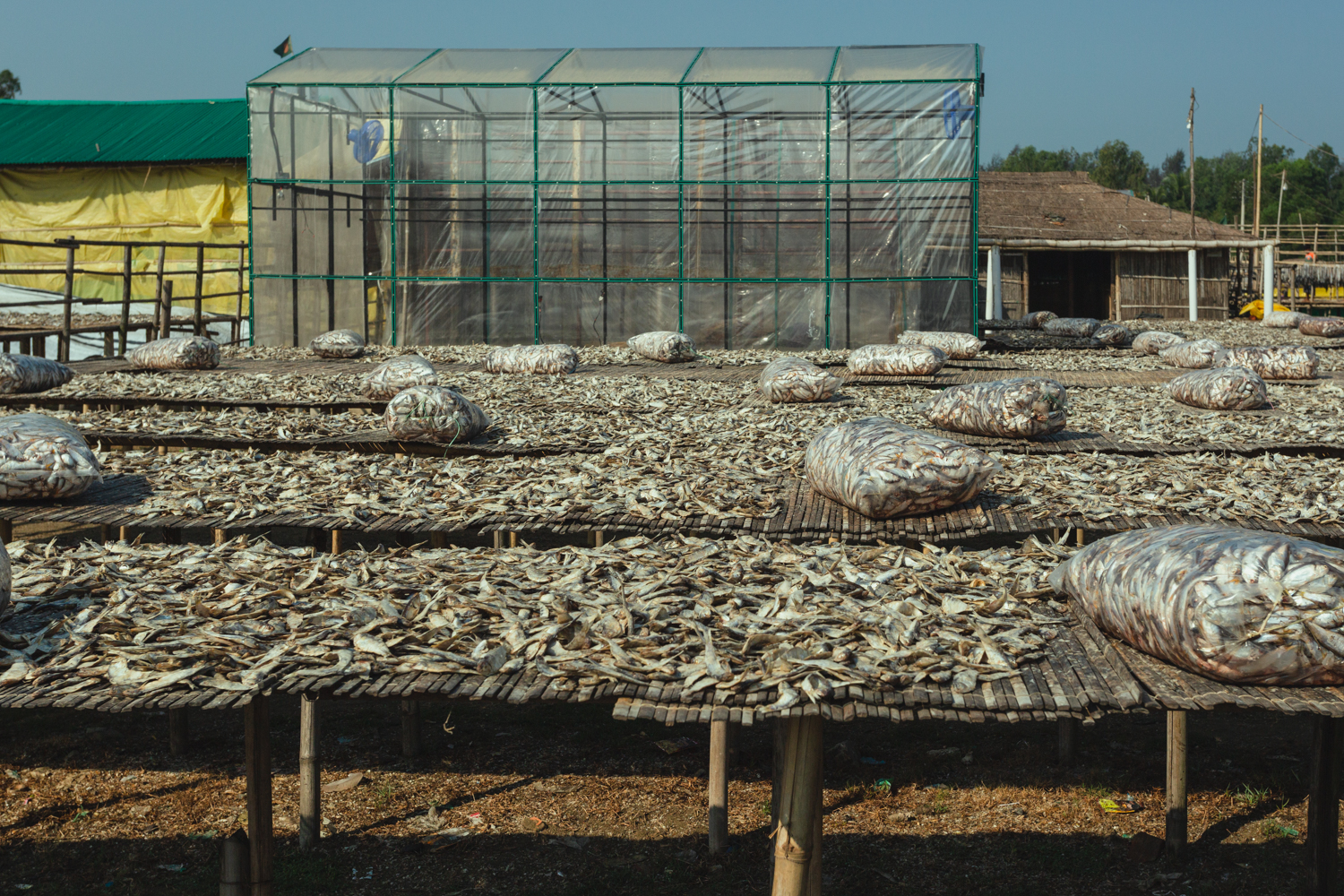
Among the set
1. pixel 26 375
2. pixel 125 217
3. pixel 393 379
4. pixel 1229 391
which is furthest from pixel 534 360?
pixel 125 217

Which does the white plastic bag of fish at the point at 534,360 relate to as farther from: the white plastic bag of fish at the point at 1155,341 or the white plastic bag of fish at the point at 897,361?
the white plastic bag of fish at the point at 1155,341

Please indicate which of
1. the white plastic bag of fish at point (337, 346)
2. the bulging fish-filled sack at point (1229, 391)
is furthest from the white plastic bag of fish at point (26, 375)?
the bulging fish-filled sack at point (1229, 391)

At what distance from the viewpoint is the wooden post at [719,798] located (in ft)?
14.4

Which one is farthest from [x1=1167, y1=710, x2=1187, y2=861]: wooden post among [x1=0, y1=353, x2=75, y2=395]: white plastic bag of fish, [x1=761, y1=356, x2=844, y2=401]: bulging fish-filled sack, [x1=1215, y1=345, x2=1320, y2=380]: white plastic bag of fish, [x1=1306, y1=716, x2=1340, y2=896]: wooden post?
[x1=0, y1=353, x2=75, y2=395]: white plastic bag of fish

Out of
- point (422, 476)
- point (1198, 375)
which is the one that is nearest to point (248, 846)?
point (422, 476)

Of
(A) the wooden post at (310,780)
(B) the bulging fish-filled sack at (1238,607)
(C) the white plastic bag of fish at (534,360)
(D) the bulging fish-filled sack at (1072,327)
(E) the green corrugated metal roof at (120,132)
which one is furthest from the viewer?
(E) the green corrugated metal roof at (120,132)

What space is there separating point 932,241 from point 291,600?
583 inches

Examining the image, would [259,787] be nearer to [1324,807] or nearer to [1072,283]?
[1324,807]

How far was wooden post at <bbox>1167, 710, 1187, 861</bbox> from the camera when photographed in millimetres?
4316

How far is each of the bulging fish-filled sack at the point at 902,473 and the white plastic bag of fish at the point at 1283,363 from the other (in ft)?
23.1

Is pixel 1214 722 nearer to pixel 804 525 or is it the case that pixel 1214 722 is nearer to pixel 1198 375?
pixel 804 525

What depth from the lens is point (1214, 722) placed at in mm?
5758

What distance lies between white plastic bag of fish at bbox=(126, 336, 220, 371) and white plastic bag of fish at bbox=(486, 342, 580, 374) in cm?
309

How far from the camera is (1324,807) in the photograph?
154 inches
